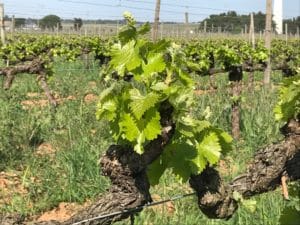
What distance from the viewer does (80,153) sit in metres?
5.83

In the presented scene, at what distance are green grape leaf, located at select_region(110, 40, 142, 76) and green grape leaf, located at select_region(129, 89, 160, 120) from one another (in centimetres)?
10

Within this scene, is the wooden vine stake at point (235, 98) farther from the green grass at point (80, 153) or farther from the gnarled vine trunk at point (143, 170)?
the gnarled vine trunk at point (143, 170)

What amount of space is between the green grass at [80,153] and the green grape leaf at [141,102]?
6.33ft

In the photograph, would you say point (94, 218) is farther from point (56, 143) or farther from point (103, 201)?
point (56, 143)

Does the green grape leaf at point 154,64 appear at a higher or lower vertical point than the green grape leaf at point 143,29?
lower

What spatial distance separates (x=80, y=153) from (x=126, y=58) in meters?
3.76

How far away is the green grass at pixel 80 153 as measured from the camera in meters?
4.41

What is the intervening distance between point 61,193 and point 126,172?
3272mm

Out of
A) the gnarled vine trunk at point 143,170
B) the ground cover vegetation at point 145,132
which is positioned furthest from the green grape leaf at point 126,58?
the gnarled vine trunk at point 143,170

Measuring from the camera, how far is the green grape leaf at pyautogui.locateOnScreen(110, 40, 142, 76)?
2.16 meters

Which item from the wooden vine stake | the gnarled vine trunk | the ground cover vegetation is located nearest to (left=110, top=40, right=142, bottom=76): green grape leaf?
the ground cover vegetation

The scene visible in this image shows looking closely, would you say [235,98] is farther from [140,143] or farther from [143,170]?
[140,143]

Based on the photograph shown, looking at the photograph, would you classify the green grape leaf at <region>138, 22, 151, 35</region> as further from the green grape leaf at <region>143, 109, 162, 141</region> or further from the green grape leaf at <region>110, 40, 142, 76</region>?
the green grape leaf at <region>143, 109, 162, 141</region>

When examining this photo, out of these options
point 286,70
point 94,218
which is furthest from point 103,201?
point 286,70
